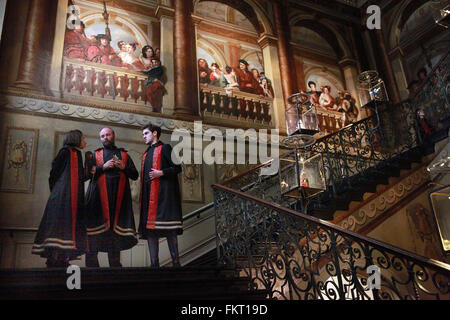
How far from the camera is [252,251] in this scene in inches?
191

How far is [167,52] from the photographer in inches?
347

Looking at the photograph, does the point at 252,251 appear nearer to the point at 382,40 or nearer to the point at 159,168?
the point at 159,168

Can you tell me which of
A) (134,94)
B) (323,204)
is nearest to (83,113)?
(134,94)

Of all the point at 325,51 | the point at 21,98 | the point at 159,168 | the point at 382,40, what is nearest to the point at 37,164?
the point at 21,98

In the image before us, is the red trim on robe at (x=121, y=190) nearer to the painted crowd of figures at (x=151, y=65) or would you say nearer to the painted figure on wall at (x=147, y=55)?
the painted crowd of figures at (x=151, y=65)

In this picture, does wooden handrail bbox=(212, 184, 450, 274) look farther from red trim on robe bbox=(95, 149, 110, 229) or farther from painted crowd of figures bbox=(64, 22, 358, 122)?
painted crowd of figures bbox=(64, 22, 358, 122)

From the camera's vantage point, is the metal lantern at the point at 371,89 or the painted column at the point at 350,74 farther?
the painted column at the point at 350,74

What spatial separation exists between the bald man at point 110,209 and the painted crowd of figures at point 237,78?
13.9 feet

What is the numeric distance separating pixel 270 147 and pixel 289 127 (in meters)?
2.36

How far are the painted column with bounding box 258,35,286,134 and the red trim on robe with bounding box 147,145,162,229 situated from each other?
4403 mm

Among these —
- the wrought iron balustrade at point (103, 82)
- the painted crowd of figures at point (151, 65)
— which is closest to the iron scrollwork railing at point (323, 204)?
the painted crowd of figures at point (151, 65)

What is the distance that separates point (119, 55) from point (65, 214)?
15.1 ft

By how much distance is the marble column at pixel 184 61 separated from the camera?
8.37 meters
